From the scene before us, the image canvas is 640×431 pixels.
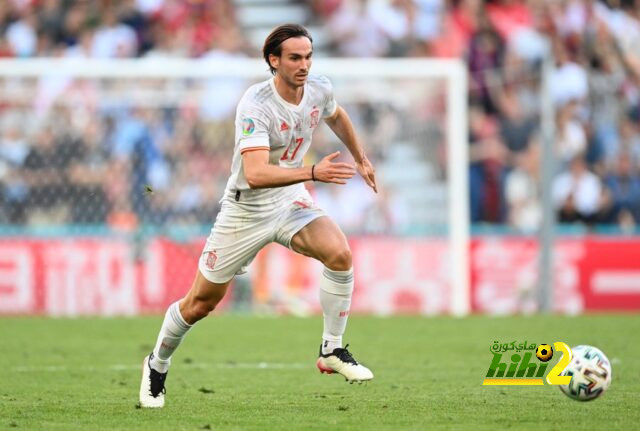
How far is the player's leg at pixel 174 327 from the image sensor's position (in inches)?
342

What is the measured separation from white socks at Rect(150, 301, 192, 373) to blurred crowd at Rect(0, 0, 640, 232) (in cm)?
915

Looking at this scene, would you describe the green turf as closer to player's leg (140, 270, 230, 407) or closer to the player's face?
player's leg (140, 270, 230, 407)

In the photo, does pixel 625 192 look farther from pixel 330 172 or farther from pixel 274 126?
pixel 330 172

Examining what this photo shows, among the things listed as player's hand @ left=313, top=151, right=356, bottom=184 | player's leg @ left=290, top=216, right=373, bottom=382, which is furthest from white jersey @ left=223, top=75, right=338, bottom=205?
player's hand @ left=313, top=151, right=356, bottom=184

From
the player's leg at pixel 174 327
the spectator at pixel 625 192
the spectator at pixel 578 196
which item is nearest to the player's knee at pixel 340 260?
the player's leg at pixel 174 327

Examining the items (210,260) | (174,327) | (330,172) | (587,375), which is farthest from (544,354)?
(174,327)

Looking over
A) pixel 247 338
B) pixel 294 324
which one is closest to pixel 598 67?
pixel 294 324

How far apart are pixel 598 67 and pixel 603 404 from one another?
46.3ft

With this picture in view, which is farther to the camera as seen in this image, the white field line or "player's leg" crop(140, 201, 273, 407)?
the white field line

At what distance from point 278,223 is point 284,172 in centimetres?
79

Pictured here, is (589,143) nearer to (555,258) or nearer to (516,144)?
(516,144)

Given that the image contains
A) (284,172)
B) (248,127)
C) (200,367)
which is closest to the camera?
(284,172)

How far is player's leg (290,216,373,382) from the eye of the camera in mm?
8695

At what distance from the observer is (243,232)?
876 centimetres
